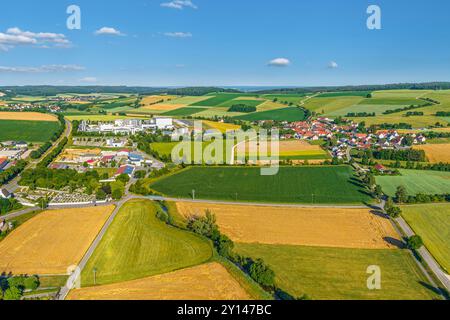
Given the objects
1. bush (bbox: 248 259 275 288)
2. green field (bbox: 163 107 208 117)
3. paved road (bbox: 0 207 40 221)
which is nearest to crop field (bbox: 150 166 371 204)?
paved road (bbox: 0 207 40 221)

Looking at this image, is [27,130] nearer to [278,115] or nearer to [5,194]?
[5,194]

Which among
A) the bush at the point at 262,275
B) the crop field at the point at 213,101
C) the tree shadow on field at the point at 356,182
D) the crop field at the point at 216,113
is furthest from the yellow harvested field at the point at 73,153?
the crop field at the point at 213,101

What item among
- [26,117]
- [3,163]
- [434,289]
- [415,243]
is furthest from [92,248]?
[26,117]

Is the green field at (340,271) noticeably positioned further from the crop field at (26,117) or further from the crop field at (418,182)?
the crop field at (26,117)

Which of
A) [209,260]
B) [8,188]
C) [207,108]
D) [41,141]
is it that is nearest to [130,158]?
[8,188]

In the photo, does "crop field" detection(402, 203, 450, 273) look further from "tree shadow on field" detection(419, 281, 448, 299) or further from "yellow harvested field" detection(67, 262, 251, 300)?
"yellow harvested field" detection(67, 262, 251, 300)
